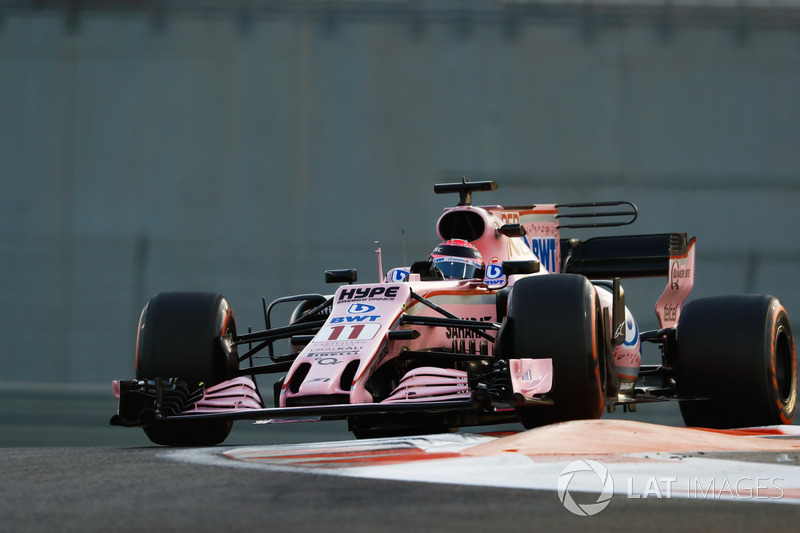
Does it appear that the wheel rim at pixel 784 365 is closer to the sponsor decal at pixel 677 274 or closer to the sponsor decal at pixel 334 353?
the sponsor decal at pixel 677 274

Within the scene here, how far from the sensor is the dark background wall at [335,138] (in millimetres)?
11789

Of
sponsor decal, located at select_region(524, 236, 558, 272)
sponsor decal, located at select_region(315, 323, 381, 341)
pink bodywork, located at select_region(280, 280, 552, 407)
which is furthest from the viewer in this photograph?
sponsor decal, located at select_region(524, 236, 558, 272)

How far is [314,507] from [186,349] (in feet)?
10.5

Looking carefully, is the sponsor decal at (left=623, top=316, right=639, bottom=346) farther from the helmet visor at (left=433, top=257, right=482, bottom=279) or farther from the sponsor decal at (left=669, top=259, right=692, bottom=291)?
the helmet visor at (left=433, top=257, right=482, bottom=279)

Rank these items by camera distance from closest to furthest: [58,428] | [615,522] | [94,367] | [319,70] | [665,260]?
1. [615,522]
2. [665,260]
3. [58,428]
4. [94,367]
5. [319,70]

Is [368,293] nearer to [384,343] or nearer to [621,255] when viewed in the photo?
[384,343]

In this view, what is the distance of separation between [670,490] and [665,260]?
4.41 meters

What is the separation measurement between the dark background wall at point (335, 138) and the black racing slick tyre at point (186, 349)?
17.3ft

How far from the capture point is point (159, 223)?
12.1 metres

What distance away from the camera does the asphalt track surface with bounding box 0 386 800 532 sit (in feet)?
9.23

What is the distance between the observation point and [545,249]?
7762 mm

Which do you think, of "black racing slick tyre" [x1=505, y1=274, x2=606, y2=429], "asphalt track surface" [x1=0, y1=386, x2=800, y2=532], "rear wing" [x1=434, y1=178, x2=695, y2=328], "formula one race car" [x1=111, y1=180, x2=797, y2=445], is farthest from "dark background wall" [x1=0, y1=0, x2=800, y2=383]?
"asphalt track surface" [x1=0, y1=386, x2=800, y2=532]

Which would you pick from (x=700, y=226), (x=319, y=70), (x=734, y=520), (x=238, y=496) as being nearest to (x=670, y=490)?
(x=734, y=520)

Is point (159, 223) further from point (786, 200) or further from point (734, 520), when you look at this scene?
point (734, 520)
